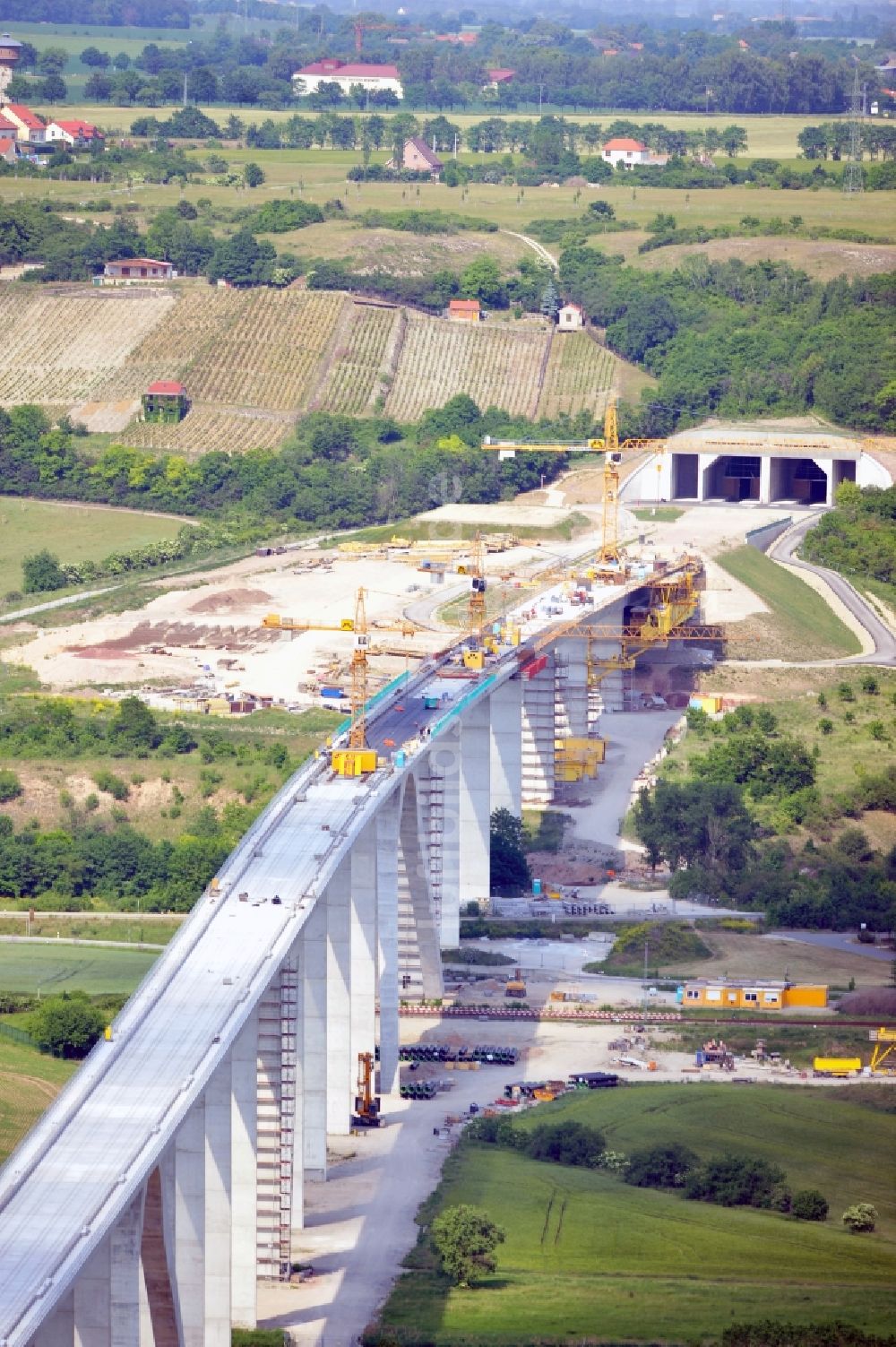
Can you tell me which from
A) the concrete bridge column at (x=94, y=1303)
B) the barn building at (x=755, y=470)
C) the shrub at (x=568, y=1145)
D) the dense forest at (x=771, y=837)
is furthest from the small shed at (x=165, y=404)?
the concrete bridge column at (x=94, y=1303)

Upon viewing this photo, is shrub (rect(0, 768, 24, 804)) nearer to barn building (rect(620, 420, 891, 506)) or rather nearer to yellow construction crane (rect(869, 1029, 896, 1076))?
yellow construction crane (rect(869, 1029, 896, 1076))

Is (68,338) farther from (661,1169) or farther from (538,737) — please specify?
(661,1169)

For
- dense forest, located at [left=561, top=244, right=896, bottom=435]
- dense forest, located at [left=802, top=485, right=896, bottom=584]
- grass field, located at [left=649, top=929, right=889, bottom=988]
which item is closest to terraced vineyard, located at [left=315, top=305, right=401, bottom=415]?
dense forest, located at [left=561, top=244, right=896, bottom=435]

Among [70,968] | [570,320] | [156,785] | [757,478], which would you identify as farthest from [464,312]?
[70,968]

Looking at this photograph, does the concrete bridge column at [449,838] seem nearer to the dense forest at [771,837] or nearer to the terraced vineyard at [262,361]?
the dense forest at [771,837]

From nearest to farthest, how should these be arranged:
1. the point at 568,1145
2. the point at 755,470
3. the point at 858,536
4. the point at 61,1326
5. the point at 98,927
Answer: the point at 61,1326, the point at 568,1145, the point at 98,927, the point at 858,536, the point at 755,470

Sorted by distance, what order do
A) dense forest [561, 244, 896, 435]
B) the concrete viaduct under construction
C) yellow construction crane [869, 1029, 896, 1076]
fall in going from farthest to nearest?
dense forest [561, 244, 896, 435], yellow construction crane [869, 1029, 896, 1076], the concrete viaduct under construction
